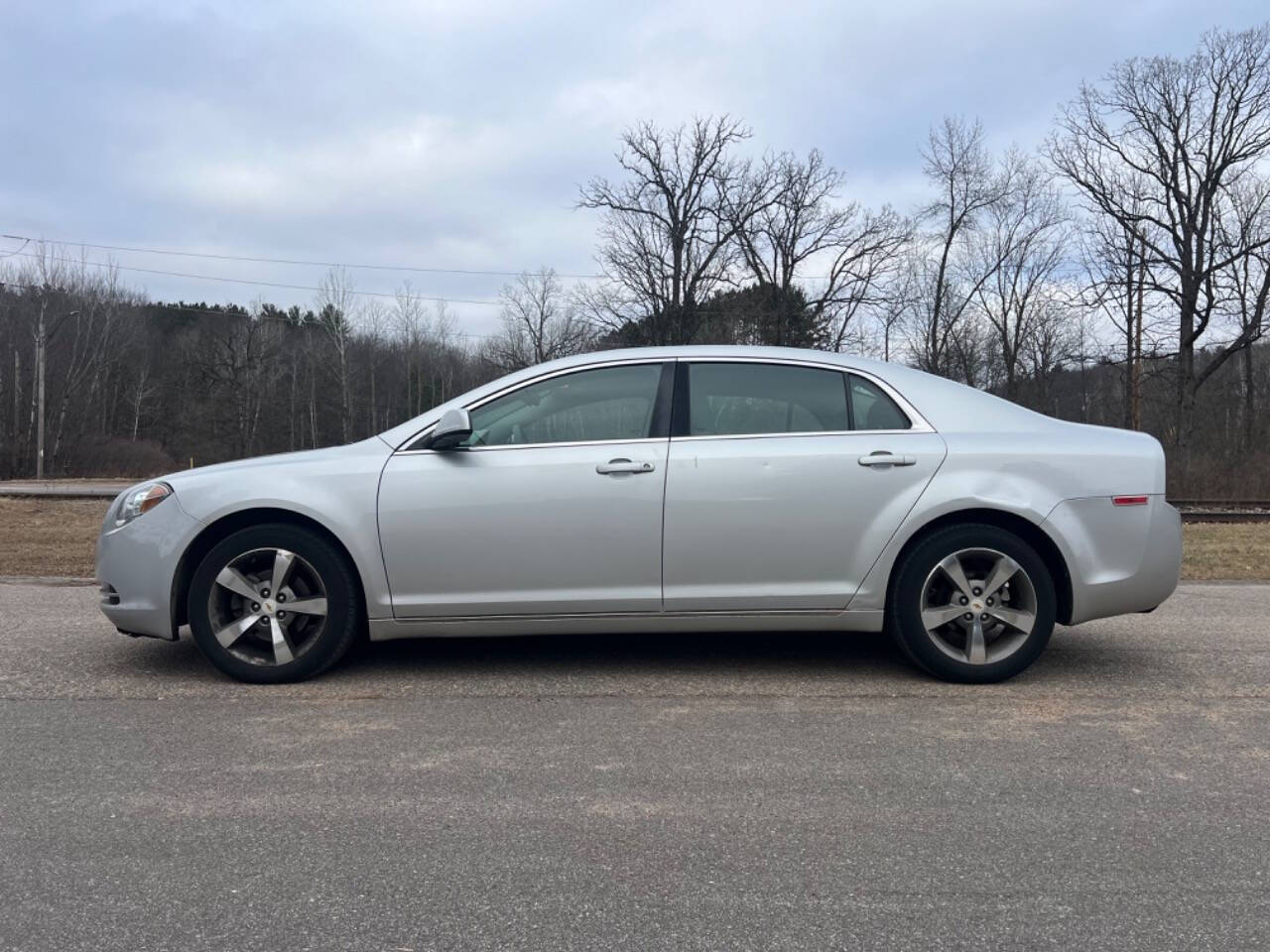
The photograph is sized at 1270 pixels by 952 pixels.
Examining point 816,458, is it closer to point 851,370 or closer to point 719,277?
point 851,370

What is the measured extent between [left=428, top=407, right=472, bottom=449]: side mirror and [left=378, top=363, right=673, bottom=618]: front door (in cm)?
7

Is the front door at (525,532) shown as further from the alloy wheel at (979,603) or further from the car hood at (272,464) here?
the alloy wheel at (979,603)

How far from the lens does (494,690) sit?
4410 mm

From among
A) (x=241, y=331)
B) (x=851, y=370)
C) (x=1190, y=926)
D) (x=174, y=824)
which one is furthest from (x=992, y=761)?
(x=241, y=331)

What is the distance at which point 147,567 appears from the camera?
439cm

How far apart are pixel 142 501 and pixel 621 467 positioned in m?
2.27

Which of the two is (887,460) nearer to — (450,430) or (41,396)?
(450,430)

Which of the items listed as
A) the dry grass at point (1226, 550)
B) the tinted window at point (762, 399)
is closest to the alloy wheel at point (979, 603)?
the tinted window at point (762, 399)

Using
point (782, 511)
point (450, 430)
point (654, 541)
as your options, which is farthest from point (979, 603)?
point (450, 430)

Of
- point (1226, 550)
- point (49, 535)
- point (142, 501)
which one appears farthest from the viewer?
point (49, 535)

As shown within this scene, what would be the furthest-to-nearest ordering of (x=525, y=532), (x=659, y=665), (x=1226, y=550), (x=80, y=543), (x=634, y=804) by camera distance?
(x=80, y=543)
(x=1226, y=550)
(x=659, y=665)
(x=525, y=532)
(x=634, y=804)

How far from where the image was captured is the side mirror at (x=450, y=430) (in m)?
4.33

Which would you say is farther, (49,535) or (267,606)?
(49,535)

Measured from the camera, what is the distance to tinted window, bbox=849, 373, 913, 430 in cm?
455
